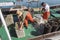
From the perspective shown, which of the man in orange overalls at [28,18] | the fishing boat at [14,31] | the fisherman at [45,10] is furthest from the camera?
the fisherman at [45,10]

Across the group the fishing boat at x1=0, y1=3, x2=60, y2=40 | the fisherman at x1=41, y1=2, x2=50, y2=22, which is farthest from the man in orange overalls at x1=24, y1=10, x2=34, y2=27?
the fisherman at x1=41, y1=2, x2=50, y2=22

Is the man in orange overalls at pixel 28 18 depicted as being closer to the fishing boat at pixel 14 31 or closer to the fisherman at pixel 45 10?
the fishing boat at pixel 14 31

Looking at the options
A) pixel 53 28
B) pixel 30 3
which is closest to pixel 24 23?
pixel 30 3

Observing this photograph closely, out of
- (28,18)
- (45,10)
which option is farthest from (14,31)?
(45,10)

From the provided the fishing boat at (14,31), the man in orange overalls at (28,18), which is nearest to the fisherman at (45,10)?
the fishing boat at (14,31)

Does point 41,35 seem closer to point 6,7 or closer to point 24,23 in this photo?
point 24,23

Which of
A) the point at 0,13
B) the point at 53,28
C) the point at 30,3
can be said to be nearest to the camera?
the point at 0,13

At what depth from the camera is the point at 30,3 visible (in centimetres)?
383

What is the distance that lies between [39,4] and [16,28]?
681 mm

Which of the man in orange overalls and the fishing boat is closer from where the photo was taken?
the fishing boat

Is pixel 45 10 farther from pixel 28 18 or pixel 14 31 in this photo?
pixel 14 31

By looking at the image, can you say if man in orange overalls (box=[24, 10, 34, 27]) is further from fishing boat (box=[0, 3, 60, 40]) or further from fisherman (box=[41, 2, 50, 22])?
fisherman (box=[41, 2, 50, 22])

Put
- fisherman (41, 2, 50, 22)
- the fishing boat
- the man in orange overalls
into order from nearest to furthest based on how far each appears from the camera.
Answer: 1. the fishing boat
2. the man in orange overalls
3. fisherman (41, 2, 50, 22)

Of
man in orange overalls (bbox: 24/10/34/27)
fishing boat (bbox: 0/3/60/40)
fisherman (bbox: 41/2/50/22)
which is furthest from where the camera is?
fisherman (bbox: 41/2/50/22)
